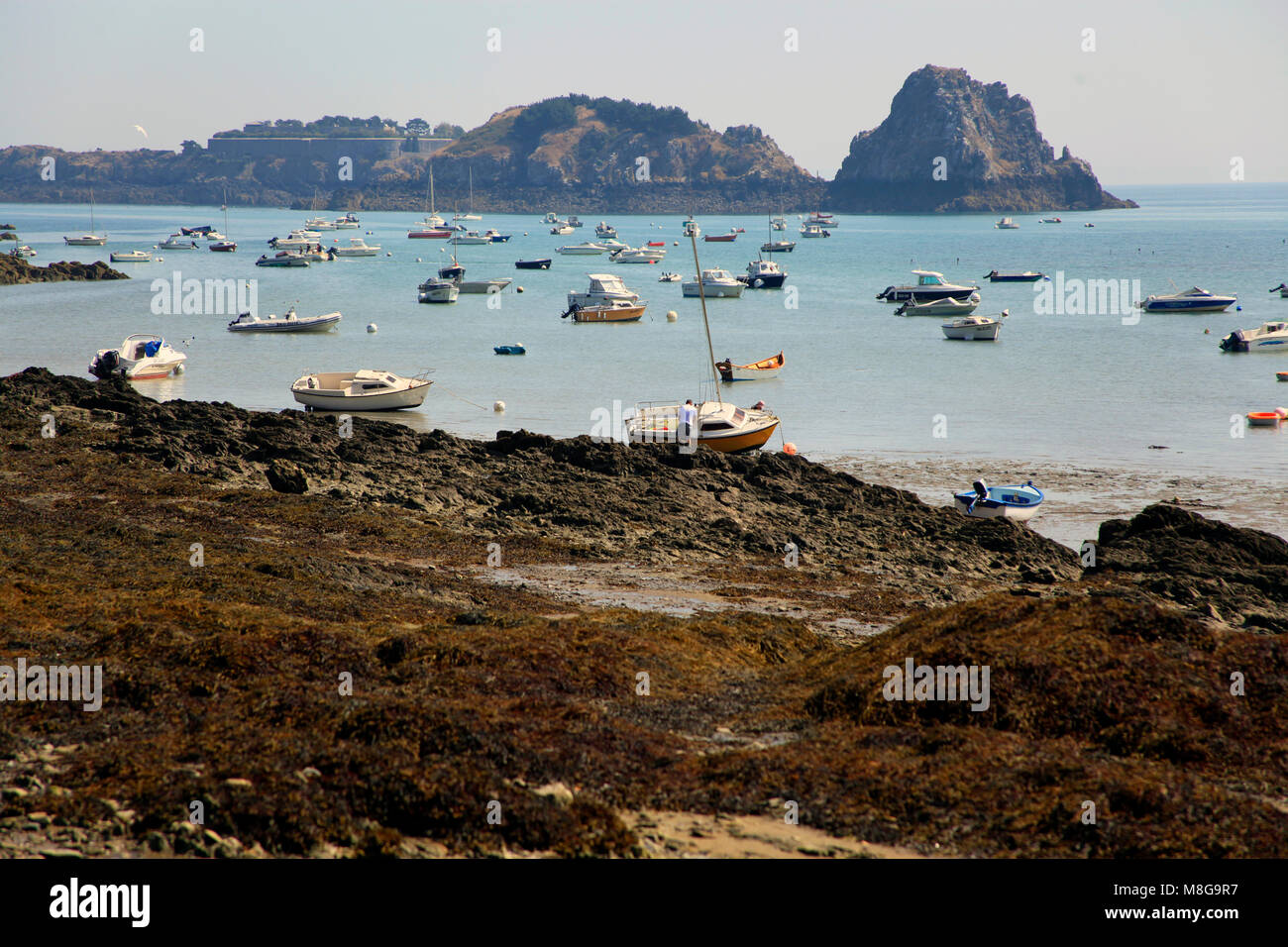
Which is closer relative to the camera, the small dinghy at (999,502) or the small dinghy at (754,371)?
the small dinghy at (999,502)

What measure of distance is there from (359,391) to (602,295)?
3598cm

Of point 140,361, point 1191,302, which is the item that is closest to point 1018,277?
point 1191,302

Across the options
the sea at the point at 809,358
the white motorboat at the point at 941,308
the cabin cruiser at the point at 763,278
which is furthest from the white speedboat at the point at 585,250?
the white motorboat at the point at 941,308

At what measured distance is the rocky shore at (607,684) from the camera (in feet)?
26.8

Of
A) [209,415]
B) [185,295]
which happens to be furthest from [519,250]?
[209,415]

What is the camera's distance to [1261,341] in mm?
53406

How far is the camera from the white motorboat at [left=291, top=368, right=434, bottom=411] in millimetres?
36438

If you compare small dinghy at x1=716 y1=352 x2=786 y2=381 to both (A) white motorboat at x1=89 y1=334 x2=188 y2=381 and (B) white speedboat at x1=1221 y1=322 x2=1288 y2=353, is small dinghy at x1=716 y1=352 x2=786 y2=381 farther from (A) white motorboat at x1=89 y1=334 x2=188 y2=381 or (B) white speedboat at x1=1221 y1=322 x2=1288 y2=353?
(B) white speedboat at x1=1221 y1=322 x2=1288 y2=353

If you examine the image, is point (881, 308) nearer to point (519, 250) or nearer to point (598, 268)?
point (598, 268)

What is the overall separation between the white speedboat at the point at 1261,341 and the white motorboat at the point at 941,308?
19.2 metres

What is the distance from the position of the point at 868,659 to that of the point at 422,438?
17.2 meters

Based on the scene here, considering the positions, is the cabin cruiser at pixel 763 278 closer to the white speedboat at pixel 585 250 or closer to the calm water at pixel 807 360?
the calm water at pixel 807 360

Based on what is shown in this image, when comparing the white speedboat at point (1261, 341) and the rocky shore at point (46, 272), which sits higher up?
the rocky shore at point (46, 272)
